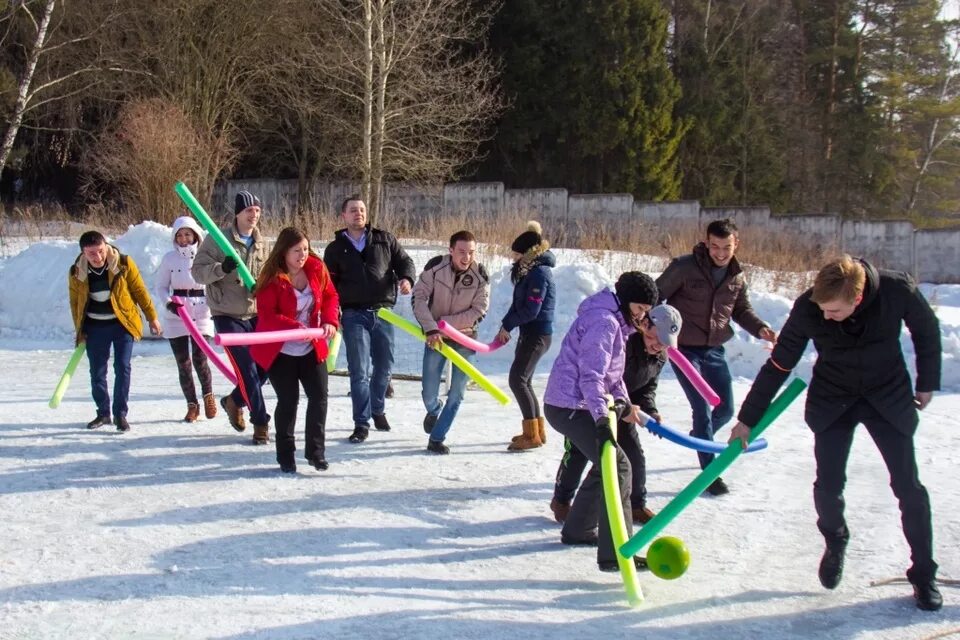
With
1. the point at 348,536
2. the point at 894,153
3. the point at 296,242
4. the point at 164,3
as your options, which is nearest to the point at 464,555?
the point at 348,536

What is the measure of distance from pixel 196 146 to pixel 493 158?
11.1 meters

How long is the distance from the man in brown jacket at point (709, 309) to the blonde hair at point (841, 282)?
6.98ft

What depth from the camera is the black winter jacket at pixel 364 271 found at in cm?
771

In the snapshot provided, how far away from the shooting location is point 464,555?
5.47 meters

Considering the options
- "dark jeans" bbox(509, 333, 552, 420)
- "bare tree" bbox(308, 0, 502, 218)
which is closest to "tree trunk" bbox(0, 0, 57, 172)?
"bare tree" bbox(308, 0, 502, 218)

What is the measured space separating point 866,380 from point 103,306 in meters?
5.59

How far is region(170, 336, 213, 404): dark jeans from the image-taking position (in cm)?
822

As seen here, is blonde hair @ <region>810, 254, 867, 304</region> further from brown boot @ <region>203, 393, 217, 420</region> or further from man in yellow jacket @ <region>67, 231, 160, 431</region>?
brown boot @ <region>203, 393, 217, 420</region>

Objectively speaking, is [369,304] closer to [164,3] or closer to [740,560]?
[740,560]

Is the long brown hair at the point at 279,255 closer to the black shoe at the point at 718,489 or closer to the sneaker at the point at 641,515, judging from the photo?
the sneaker at the point at 641,515

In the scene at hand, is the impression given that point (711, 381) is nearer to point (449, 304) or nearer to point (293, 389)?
point (449, 304)

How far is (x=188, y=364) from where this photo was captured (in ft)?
27.2

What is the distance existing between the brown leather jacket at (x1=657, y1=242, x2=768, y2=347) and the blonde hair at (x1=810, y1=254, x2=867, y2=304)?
220 centimetres

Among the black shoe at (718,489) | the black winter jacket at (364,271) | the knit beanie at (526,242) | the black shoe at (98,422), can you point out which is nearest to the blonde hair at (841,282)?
the black shoe at (718,489)
